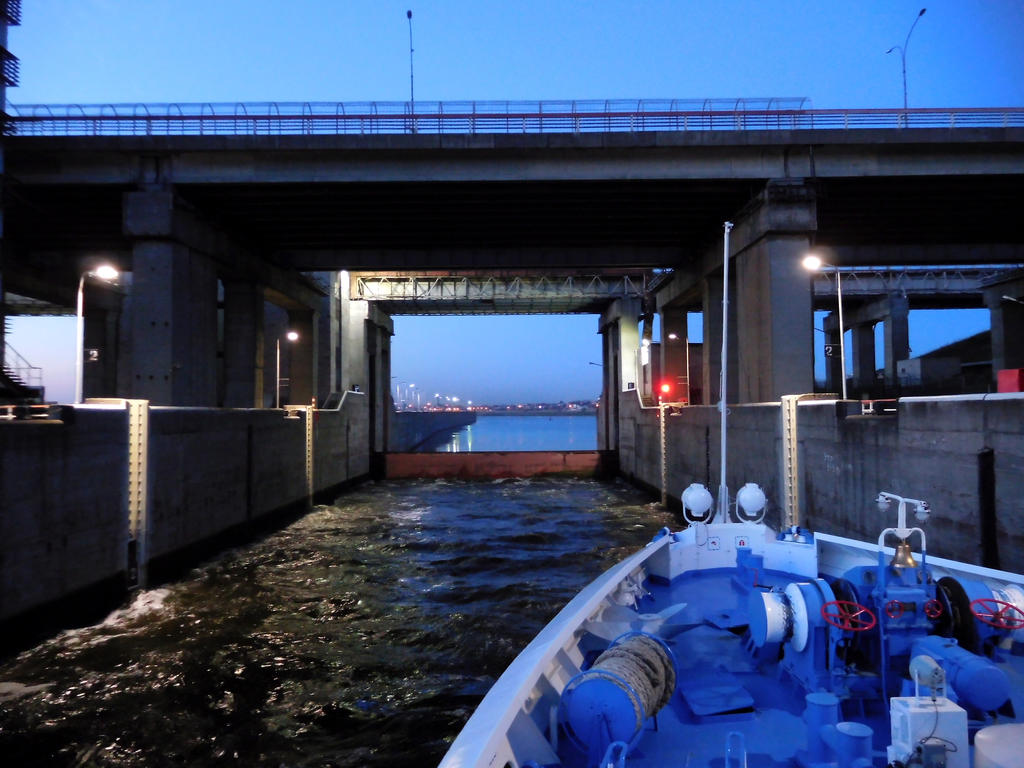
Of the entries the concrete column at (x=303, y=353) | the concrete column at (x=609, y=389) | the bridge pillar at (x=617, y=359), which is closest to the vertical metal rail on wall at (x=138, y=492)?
the concrete column at (x=303, y=353)

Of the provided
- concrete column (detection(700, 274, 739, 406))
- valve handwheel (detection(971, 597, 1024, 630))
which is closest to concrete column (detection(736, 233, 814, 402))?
concrete column (detection(700, 274, 739, 406))

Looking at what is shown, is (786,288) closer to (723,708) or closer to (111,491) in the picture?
(723,708)

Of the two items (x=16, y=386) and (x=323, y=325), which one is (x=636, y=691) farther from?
(x=323, y=325)

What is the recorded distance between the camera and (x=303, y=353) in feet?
141

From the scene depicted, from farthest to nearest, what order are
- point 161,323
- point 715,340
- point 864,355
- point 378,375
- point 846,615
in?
point 864,355 → point 378,375 → point 715,340 → point 161,323 → point 846,615

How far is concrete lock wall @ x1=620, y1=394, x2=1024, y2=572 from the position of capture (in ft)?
35.0

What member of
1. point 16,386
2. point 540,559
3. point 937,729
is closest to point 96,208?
point 16,386

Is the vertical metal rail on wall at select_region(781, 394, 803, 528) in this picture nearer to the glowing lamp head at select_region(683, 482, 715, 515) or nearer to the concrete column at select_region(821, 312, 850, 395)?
the glowing lamp head at select_region(683, 482, 715, 515)

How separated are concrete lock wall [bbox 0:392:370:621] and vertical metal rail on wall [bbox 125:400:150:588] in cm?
17

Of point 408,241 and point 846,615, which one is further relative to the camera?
point 408,241

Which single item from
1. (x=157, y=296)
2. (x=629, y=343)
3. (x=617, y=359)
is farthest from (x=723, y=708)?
(x=617, y=359)

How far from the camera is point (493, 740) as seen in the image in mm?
4117

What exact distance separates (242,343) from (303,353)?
25.7ft

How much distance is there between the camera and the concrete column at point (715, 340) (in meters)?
33.7
